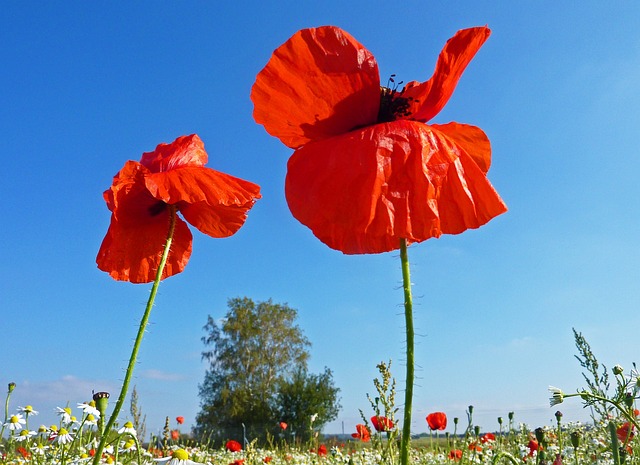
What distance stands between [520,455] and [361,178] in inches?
168

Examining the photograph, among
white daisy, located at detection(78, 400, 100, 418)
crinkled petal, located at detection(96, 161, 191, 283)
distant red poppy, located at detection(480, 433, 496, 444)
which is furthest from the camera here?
distant red poppy, located at detection(480, 433, 496, 444)

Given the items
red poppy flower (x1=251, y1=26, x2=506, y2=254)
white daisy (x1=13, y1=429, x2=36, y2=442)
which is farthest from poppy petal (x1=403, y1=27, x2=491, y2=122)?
white daisy (x1=13, y1=429, x2=36, y2=442)

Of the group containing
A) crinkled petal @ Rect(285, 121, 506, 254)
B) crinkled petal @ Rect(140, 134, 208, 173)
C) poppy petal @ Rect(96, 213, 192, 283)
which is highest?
crinkled petal @ Rect(140, 134, 208, 173)

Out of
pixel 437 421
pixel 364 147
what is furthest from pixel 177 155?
pixel 437 421

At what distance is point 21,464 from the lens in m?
4.59

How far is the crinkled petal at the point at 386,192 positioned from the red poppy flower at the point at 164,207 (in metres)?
0.78

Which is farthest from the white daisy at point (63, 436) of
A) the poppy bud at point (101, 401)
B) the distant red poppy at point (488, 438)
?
the distant red poppy at point (488, 438)

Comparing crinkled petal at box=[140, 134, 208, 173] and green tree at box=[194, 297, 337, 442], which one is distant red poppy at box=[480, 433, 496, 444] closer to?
crinkled petal at box=[140, 134, 208, 173]

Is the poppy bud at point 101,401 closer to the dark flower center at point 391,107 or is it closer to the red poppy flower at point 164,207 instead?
the red poppy flower at point 164,207

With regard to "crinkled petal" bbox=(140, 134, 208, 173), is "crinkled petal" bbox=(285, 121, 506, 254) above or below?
below

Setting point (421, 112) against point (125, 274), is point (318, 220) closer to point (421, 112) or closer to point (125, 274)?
point (421, 112)

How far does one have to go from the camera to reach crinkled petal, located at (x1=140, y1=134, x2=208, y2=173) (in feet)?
7.97

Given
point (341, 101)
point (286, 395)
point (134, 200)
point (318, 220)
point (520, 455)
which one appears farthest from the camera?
point (286, 395)

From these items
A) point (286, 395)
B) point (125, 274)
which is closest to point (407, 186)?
point (125, 274)
